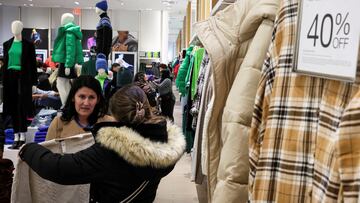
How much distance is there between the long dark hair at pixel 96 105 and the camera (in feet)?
10.7

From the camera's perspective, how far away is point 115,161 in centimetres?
205

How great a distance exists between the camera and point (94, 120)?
331 centimetres

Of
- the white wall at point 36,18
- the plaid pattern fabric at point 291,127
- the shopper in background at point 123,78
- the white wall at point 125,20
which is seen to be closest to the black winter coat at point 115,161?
the plaid pattern fabric at point 291,127

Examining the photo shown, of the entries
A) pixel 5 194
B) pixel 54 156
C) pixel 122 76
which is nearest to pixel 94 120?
pixel 5 194

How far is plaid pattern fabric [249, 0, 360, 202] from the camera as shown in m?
0.95

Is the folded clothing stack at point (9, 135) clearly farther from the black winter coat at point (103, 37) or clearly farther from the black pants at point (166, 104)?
the black winter coat at point (103, 37)

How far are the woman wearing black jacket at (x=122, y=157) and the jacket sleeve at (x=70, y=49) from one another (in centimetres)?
238

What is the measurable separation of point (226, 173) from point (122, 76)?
16.0ft

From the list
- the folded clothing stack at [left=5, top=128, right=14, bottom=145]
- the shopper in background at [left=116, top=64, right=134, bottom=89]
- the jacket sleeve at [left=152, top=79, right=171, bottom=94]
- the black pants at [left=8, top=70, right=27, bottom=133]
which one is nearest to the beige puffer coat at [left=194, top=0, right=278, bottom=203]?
the shopper in background at [left=116, top=64, right=134, bottom=89]

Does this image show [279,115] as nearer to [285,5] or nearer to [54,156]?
[285,5]

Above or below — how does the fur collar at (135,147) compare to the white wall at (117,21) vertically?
below

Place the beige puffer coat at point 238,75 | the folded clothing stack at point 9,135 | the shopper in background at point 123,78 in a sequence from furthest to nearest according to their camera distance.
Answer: the folded clothing stack at point 9,135
the shopper in background at point 123,78
the beige puffer coat at point 238,75

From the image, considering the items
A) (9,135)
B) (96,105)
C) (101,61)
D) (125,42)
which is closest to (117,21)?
(125,42)

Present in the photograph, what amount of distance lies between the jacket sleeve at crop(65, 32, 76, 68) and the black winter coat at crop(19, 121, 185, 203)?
2.43m
